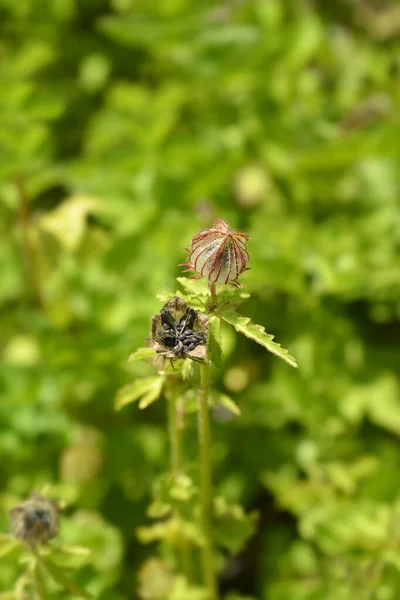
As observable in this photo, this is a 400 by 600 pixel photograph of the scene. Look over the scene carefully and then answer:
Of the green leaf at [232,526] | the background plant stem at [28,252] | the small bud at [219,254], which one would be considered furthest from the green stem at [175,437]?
the background plant stem at [28,252]

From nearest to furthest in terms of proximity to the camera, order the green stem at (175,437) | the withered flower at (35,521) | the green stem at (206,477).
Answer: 1. the green stem at (206,477)
2. the withered flower at (35,521)
3. the green stem at (175,437)

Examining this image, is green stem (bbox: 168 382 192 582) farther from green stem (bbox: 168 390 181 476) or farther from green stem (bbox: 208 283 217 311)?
green stem (bbox: 208 283 217 311)

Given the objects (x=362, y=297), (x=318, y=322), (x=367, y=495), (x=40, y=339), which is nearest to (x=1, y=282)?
(x=40, y=339)

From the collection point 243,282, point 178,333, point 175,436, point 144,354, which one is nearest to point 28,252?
point 243,282

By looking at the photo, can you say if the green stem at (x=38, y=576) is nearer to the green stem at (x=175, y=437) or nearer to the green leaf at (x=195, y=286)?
the green stem at (x=175, y=437)

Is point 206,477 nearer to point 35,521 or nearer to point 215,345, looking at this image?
point 35,521

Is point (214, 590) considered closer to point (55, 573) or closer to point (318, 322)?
point (55, 573)

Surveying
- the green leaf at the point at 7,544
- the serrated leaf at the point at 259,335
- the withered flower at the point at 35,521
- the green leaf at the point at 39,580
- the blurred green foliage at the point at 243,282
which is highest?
the blurred green foliage at the point at 243,282
